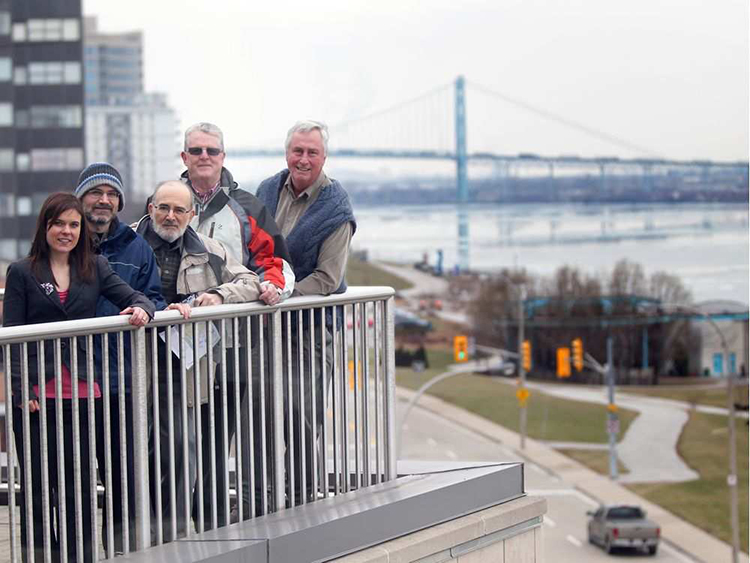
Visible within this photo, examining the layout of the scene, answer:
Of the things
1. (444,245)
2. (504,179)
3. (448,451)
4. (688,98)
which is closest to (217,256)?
(448,451)

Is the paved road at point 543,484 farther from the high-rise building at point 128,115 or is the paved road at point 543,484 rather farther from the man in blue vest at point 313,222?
the man in blue vest at point 313,222

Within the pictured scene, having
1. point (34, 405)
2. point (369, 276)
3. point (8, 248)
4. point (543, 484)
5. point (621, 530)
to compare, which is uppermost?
point (34, 405)

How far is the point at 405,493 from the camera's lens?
5.03 meters

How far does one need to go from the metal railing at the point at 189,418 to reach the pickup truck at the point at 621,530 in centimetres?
4620

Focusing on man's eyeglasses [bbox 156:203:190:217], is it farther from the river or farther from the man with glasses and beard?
the river

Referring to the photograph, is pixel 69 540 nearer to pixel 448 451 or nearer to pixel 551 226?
pixel 448 451

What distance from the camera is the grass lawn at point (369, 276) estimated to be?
91875 millimetres

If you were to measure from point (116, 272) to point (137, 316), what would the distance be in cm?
39

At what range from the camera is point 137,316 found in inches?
155

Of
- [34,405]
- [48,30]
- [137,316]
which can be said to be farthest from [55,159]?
[34,405]

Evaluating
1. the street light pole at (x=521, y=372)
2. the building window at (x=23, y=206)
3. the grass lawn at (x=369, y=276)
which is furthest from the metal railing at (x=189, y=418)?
the grass lawn at (x=369, y=276)

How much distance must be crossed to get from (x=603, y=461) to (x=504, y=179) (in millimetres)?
26652

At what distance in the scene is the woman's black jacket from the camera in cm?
384

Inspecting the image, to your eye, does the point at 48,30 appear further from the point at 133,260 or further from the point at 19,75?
the point at 133,260
